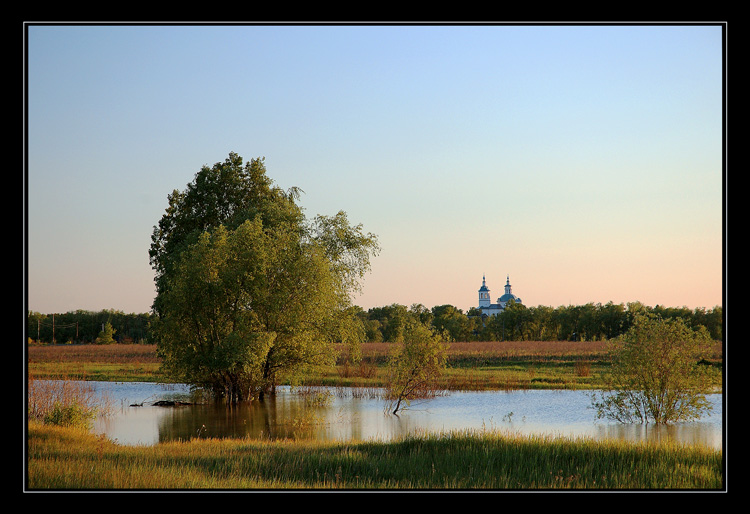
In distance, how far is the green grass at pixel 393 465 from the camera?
46.4ft

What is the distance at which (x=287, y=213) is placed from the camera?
123 feet

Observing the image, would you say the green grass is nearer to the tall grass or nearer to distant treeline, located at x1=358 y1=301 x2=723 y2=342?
the tall grass

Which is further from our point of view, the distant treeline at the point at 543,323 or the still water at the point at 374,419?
the distant treeline at the point at 543,323

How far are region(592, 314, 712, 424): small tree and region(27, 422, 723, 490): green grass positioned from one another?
729 cm

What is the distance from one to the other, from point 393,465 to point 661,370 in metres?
12.4

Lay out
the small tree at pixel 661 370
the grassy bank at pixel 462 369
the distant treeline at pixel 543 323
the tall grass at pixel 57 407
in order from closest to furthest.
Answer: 1. the tall grass at pixel 57 407
2. the small tree at pixel 661 370
3. the grassy bank at pixel 462 369
4. the distant treeline at pixel 543 323

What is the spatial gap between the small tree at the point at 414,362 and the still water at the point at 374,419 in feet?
3.02

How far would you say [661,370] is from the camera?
2478 centimetres

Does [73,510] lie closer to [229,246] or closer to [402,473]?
[402,473]

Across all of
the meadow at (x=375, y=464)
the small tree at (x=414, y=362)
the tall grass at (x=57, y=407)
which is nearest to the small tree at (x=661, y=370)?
the meadow at (x=375, y=464)

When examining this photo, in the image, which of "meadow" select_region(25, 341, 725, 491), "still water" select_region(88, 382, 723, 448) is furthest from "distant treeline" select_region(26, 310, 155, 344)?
"meadow" select_region(25, 341, 725, 491)

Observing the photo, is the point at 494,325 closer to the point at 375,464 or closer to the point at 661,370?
the point at 661,370

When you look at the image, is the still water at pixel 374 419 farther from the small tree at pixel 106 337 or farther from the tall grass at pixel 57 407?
the small tree at pixel 106 337
